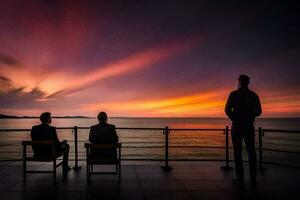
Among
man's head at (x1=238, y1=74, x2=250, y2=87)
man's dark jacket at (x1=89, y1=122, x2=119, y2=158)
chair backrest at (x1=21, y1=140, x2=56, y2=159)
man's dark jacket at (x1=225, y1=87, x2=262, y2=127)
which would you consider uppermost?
man's head at (x1=238, y1=74, x2=250, y2=87)

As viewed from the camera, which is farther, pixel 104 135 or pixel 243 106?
pixel 104 135

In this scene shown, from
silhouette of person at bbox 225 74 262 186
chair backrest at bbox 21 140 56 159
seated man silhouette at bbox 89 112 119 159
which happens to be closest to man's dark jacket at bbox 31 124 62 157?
chair backrest at bbox 21 140 56 159

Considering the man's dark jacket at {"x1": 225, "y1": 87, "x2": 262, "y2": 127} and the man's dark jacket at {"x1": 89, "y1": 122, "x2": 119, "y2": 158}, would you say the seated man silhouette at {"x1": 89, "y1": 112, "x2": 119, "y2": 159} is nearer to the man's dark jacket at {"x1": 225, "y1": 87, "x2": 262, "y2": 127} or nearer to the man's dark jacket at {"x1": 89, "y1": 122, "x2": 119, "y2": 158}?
the man's dark jacket at {"x1": 89, "y1": 122, "x2": 119, "y2": 158}

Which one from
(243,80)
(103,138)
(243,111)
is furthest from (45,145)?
(243,80)

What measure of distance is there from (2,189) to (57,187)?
3.20 feet

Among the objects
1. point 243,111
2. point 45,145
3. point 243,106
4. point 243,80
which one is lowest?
point 45,145

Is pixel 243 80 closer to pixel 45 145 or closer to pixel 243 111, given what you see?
pixel 243 111

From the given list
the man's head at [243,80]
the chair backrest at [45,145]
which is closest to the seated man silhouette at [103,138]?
the chair backrest at [45,145]

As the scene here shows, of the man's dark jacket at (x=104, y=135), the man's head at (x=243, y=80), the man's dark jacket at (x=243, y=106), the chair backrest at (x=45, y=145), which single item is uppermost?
the man's head at (x=243, y=80)

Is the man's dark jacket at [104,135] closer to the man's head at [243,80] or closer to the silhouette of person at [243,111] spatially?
the silhouette of person at [243,111]

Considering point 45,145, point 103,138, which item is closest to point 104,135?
point 103,138

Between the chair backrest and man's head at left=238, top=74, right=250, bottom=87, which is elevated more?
man's head at left=238, top=74, right=250, bottom=87

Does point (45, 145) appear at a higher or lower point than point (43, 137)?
lower

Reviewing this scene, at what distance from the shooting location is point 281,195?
17.1 ft
